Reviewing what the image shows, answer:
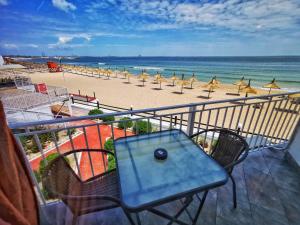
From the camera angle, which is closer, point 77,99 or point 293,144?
point 293,144

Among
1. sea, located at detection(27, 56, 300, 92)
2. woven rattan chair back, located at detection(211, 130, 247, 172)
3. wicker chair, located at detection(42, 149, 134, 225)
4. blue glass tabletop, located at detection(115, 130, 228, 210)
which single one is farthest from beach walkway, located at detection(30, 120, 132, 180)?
sea, located at detection(27, 56, 300, 92)

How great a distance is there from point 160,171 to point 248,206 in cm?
150

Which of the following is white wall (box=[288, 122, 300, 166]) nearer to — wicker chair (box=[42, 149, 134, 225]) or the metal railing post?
the metal railing post

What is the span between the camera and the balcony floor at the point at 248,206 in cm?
182

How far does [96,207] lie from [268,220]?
6.56 ft

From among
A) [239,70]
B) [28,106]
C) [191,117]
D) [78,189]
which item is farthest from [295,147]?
[239,70]

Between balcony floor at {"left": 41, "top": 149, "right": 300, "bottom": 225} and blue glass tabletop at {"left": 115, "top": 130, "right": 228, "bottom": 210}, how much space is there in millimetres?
851

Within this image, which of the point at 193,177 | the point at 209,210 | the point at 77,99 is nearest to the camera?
the point at 193,177

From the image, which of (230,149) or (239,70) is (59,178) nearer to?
(230,149)

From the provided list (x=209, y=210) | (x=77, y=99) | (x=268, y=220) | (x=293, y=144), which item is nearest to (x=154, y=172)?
(x=209, y=210)

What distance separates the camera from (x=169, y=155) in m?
1.60

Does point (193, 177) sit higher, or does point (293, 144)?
point (193, 177)

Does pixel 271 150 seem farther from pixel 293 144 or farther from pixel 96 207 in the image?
→ pixel 96 207

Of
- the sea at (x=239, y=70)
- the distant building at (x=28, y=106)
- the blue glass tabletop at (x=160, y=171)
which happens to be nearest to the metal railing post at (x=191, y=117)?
the blue glass tabletop at (x=160, y=171)
